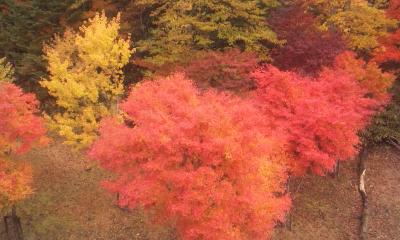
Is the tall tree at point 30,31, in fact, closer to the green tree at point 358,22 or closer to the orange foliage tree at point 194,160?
the orange foliage tree at point 194,160

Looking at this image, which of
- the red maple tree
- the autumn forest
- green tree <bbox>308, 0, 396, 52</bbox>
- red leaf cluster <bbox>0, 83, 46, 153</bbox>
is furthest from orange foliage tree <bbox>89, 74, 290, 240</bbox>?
green tree <bbox>308, 0, 396, 52</bbox>

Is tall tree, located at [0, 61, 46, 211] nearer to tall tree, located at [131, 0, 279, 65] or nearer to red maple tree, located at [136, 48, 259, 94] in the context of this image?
red maple tree, located at [136, 48, 259, 94]

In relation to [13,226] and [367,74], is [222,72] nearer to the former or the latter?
[367,74]

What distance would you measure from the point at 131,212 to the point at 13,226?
6276mm

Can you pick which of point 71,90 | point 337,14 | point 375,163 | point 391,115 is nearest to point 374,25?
point 337,14

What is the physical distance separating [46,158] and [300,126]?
16.9 m

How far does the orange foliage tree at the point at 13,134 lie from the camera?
19.1 m

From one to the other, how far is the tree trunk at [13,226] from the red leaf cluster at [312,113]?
13.7 metres

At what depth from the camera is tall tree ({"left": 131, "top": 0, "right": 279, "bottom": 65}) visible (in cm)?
2680

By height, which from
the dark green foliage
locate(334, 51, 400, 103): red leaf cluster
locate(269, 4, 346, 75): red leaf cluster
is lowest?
the dark green foliage

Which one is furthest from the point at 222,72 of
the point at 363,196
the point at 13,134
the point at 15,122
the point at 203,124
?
the point at 363,196

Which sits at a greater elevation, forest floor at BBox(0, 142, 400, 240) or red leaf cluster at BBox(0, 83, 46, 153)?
red leaf cluster at BBox(0, 83, 46, 153)

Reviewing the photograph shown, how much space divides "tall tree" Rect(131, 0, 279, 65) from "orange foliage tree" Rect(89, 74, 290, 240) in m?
9.14

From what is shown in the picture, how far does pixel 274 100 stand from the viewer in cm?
2166
